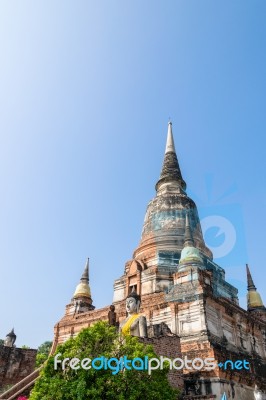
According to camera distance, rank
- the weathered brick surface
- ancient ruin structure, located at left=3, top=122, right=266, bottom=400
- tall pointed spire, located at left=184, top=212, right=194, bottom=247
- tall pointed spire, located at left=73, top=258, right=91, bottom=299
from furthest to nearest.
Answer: tall pointed spire, located at left=73, top=258, right=91, bottom=299, tall pointed spire, located at left=184, top=212, right=194, bottom=247, ancient ruin structure, located at left=3, top=122, right=266, bottom=400, the weathered brick surface

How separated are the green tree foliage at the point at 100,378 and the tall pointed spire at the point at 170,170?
2491 cm

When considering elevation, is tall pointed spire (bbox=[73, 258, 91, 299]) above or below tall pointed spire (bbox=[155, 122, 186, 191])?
below

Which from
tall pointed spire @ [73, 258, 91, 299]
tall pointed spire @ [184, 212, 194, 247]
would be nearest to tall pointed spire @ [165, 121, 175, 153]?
tall pointed spire @ [184, 212, 194, 247]

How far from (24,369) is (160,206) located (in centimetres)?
1630

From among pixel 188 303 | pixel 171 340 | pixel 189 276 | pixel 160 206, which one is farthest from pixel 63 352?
pixel 160 206

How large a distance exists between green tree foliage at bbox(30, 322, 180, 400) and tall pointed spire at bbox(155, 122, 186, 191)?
2491 cm

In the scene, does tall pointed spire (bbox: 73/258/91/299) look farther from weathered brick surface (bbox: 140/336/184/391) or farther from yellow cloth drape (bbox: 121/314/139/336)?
weathered brick surface (bbox: 140/336/184/391)

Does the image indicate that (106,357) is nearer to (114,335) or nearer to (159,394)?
(114,335)

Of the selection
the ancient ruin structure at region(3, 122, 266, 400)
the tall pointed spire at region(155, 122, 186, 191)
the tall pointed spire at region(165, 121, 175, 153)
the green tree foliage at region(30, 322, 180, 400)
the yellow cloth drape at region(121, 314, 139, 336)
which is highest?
the tall pointed spire at region(165, 121, 175, 153)

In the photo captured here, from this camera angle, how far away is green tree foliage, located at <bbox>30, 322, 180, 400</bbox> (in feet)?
28.3

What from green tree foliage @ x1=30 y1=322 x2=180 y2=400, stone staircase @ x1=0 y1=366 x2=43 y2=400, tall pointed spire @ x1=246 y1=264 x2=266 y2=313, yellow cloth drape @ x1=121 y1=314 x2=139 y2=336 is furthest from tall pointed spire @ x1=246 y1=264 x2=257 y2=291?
green tree foliage @ x1=30 y1=322 x2=180 y2=400

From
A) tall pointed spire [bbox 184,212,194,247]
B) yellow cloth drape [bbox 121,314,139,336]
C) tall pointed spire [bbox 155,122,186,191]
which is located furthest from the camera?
tall pointed spire [bbox 155,122,186,191]

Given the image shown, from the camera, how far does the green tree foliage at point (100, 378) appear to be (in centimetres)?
863

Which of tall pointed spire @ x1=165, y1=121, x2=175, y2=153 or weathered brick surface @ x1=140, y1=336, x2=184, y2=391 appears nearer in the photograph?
weathered brick surface @ x1=140, y1=336, x2=184, y2=391
